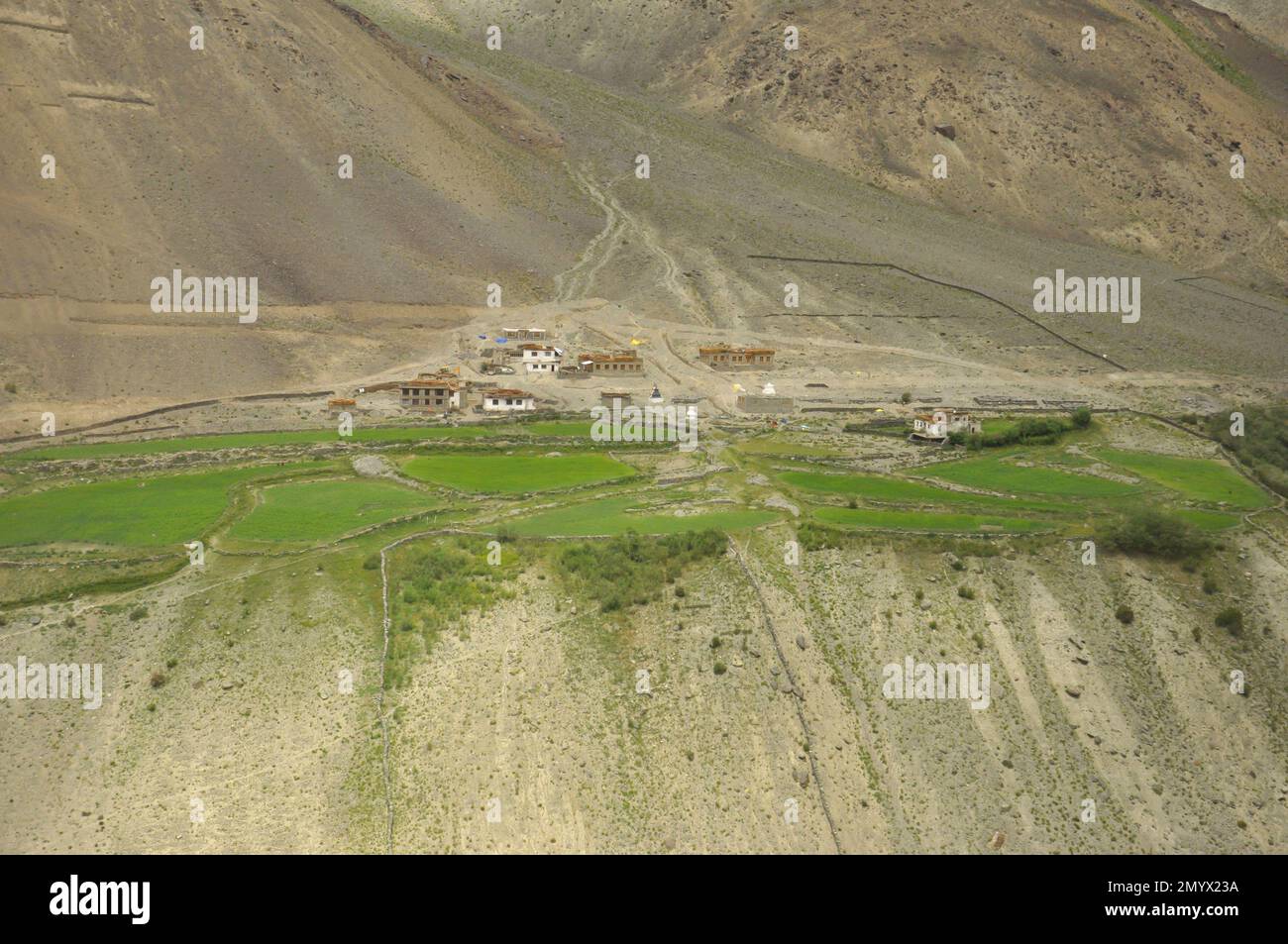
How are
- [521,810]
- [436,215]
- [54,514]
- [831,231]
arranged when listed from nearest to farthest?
[521,810] < [54,514] < [436,215] < [831,231]

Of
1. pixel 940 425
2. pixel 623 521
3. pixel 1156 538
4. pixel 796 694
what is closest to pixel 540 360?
pixel 940 425

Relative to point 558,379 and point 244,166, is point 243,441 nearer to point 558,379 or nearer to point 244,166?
point 558,379

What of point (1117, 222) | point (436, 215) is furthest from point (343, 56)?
point (1117, 222)

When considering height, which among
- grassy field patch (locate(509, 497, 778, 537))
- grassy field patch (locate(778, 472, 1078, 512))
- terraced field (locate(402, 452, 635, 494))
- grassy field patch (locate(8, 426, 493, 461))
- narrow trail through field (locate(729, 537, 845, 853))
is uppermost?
grassy field patch (locate(8, 426, 493, 461))

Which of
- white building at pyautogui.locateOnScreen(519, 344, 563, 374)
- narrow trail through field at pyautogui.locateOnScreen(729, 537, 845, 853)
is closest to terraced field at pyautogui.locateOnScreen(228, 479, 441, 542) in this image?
narrow trail through field at pyautogui.locateOnScreen(729, 537, 845, 853)

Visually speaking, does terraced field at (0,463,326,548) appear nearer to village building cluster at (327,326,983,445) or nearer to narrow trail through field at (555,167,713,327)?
village building cluster at (327,326,983,445)

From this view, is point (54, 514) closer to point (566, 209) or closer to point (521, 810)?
point (521, 810)

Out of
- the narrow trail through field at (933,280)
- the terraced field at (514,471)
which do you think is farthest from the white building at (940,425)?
the narrow trail through field at (933,280)
